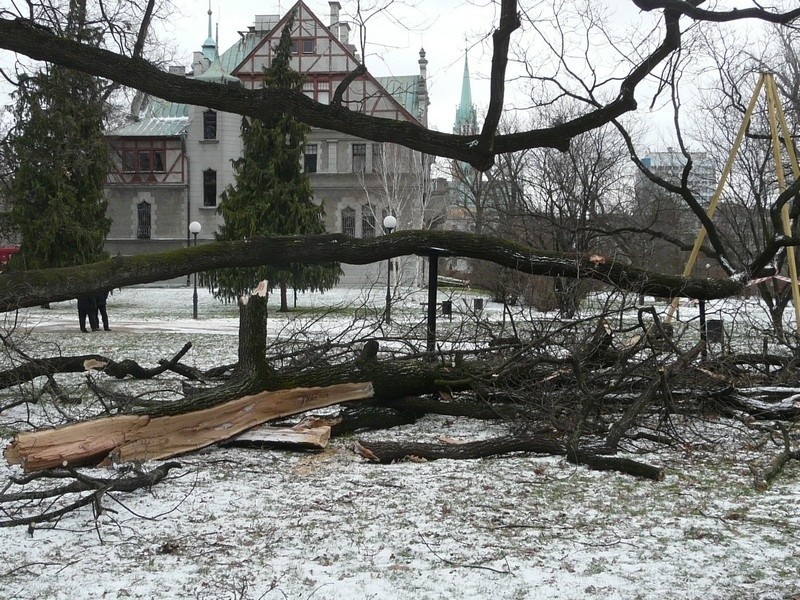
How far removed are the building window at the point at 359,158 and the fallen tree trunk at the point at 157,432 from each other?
40340mm

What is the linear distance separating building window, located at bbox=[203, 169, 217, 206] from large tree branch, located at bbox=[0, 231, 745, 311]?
40.3 meters

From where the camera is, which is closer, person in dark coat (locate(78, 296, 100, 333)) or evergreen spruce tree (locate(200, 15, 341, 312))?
person in dark coat (locate(78, 296, 100, 333))

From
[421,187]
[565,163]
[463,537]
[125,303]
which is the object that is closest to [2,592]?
[463,537]

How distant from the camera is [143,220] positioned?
48750mm

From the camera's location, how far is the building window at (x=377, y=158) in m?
42.3

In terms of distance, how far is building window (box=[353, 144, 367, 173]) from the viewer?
1844 inches

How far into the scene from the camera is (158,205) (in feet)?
158

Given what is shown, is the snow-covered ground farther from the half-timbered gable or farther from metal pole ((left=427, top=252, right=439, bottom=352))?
the half-timbered gable

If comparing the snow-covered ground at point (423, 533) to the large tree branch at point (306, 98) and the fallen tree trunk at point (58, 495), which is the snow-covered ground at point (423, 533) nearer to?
the fallen tree trunk at point (58, 495)

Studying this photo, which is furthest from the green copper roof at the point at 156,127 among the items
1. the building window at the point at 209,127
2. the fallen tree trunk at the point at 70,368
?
the fallen tree trunk at the point at 70,368

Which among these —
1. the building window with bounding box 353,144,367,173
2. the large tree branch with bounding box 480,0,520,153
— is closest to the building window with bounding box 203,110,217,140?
the building window with bounding box 353,144,367,173

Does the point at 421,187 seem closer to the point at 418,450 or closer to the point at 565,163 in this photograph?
the point at 565,163

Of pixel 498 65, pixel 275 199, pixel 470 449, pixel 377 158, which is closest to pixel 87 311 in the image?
pixel 275 199

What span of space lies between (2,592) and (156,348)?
11.3 metres
